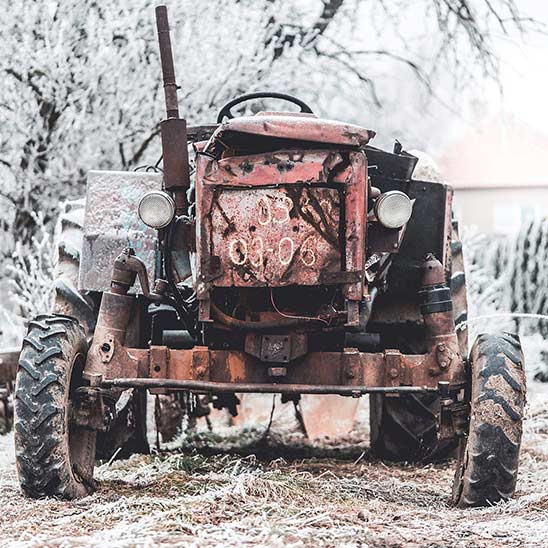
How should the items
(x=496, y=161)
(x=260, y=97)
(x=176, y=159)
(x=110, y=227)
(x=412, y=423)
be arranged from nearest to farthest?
(x=176, y=159) < (x=260, y=97) < (x=110, y=227) < (x=412, y=423) < (x=496, y=161)

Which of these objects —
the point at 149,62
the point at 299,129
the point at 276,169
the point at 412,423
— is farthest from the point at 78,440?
the point at 149,62

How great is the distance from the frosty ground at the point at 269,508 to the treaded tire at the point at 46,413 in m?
0.09

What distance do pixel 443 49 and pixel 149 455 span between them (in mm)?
7475

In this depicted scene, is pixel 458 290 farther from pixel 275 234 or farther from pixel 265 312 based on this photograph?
pixel 275 234

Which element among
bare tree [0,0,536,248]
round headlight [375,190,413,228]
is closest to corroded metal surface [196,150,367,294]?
round headlight [375,190,413,228]

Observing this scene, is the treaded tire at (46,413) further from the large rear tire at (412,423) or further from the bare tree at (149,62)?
the bare tree at (149,62)

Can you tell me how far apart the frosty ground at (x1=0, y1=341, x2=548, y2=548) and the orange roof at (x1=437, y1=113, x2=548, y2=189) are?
26415 mm

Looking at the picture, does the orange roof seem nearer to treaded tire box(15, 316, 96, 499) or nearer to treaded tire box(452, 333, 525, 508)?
treaded tire box(452, 333, 525, 508)

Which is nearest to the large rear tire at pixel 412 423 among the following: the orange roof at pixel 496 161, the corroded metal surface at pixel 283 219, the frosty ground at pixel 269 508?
the frosty ground at pixel 269 508

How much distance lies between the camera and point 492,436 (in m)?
4.46

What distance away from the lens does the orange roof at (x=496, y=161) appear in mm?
31953

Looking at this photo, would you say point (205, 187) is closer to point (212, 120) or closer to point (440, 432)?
point (440, 432)

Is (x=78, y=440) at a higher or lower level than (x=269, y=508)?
higher

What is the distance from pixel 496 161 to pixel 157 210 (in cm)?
2956
